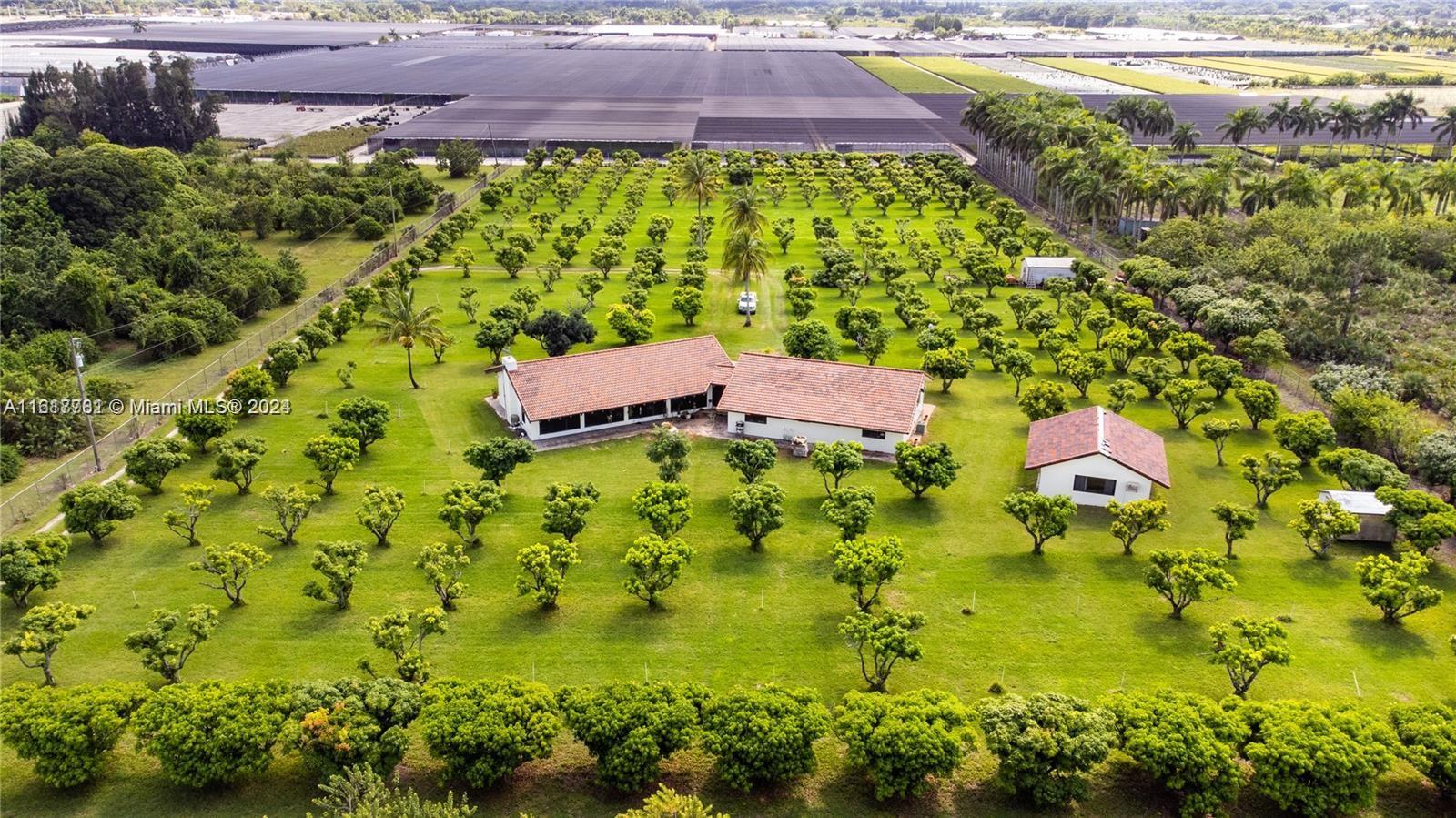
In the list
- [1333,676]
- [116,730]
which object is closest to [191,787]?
[116,730]

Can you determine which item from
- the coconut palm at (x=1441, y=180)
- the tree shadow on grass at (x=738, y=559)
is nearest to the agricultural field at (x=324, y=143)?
the tree shadow on grass at (x=738, y=559)

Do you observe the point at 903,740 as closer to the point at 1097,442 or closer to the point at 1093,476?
the point at 1093,476

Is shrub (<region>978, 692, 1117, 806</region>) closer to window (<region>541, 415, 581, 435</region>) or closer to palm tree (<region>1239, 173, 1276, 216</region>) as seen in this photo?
window (<region>541, 415, 581, 435</region>)

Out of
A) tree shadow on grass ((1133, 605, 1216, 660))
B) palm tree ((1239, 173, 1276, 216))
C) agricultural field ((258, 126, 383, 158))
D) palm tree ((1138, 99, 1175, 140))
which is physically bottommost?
tree shadow on grass ((1133, 605, 1216, 660))

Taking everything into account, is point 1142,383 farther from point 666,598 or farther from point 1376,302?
point 666,598

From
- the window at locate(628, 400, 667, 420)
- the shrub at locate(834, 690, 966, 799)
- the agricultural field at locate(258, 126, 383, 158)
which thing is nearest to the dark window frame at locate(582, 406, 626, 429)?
the window at locate(628, 400, 667, 420)
